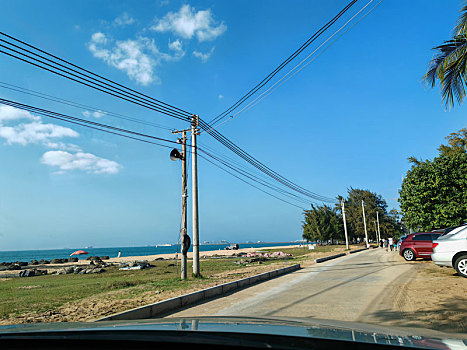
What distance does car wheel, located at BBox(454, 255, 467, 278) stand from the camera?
1076cm

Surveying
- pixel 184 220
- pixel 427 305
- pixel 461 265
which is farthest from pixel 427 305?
pixel 184 220

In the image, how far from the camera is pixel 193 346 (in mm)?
2051

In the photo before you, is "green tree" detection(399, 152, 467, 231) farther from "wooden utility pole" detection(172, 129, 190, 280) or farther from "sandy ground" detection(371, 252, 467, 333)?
"wooden utility pole" detection(172, 129, 190, 280)

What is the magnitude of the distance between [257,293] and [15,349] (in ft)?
27.6

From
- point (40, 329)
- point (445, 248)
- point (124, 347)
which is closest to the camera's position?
point (124, 347)

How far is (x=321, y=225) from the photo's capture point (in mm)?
61125

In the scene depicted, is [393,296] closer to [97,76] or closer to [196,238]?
[196,238]

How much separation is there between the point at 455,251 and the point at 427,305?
4.88 meters

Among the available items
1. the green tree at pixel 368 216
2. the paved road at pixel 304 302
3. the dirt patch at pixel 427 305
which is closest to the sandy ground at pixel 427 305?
the dirt patch at pixel 427 305

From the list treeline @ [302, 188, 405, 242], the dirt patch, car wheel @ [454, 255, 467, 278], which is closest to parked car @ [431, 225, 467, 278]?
car wheel @ [454, 255, 467, 278]

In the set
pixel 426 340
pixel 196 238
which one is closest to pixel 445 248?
pixel 196 238

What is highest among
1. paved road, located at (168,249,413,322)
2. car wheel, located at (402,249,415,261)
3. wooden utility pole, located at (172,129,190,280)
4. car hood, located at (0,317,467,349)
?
wooden utility pole, located at (172,129,190,280)

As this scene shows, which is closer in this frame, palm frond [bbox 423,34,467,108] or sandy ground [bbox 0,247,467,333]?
sandy ground [bbox 0,247,467,333]

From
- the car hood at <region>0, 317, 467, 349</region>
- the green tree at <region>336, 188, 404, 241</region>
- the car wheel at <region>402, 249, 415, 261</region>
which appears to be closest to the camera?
the car hood at <region>0, 317, 467, 349</region>
